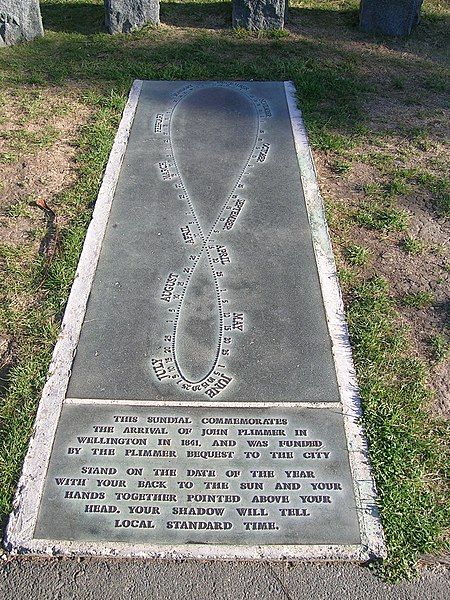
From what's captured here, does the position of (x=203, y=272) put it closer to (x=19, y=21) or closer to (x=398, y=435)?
(x=398, y=435)

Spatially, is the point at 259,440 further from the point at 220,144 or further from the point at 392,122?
the point at 392,122

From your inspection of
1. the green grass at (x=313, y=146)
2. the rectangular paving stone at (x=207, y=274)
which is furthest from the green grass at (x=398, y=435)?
the rectangular paving stone at (x=207, y=274)

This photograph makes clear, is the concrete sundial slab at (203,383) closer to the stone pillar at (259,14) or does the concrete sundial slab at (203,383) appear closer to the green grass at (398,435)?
the green grass at (398,435)

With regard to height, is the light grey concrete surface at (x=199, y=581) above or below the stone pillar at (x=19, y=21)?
below

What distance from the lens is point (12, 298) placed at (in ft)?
Result: 11.0

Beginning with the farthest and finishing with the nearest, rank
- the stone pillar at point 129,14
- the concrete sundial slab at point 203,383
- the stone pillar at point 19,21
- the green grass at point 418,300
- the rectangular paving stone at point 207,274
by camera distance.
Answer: the stone pillar at point 129,14, the stone pillar at point 19,21, the green grass at point 418,300, the rectangular paving stone at point 207,274, the concrete sundial slab at point 203,383

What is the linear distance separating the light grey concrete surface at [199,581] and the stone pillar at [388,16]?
5.16 m

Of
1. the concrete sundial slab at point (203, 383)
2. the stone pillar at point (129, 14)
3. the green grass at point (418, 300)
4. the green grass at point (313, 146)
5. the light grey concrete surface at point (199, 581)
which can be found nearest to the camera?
the light grey concrete surface at point (199, 581)

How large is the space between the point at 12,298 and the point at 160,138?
172 cm

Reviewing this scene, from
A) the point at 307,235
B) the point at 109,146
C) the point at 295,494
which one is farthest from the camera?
the point at 109,146


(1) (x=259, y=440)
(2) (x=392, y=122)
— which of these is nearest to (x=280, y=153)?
(2) (x=392, y=122)

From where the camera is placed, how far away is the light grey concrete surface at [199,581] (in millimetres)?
2244

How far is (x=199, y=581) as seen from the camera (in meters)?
2.27

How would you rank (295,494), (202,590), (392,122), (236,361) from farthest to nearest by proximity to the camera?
(392,122)
(236,361)
(295,494)
(202,590)
